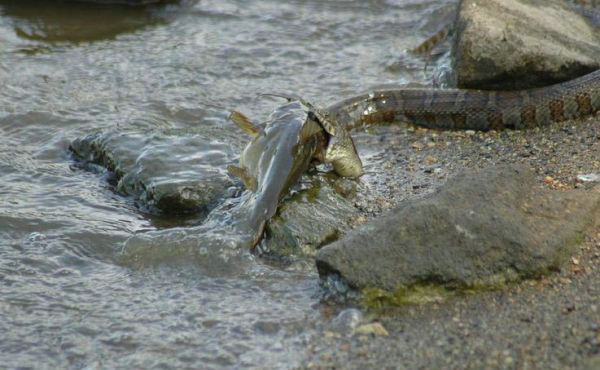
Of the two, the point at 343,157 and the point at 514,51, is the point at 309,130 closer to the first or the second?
the point at 343,157

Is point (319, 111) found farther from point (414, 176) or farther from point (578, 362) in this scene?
point (578, 362)

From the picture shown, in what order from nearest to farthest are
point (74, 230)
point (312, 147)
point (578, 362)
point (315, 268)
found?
point (578, 362) → point (315, 268) → point (74, 230) → point (312, 147)

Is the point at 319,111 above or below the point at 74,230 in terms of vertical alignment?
above

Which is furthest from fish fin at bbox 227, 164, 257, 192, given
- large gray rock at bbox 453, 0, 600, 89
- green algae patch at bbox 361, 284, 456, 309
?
large gray rock at bbox 453, 0, 600, 89

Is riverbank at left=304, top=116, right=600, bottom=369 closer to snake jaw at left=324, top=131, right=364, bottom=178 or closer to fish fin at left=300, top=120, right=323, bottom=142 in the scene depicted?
fish fin at left=300, top=120, right=323, bottom=142

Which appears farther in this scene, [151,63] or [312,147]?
[151,63]

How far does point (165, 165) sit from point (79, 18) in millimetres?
4994

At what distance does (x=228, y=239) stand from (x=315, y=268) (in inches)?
22.5

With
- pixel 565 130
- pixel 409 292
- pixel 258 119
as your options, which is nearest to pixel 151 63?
pixel 258 119

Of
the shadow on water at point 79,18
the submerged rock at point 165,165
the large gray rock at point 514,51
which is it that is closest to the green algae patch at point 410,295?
the submerged rock at point 165,165

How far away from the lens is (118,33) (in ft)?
34.6

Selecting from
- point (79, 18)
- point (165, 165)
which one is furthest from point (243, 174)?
point (79, 18)

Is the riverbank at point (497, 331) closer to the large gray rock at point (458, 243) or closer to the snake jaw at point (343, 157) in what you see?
the large gray rock at point (458, 243)

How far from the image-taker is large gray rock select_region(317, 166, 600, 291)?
183 inches
